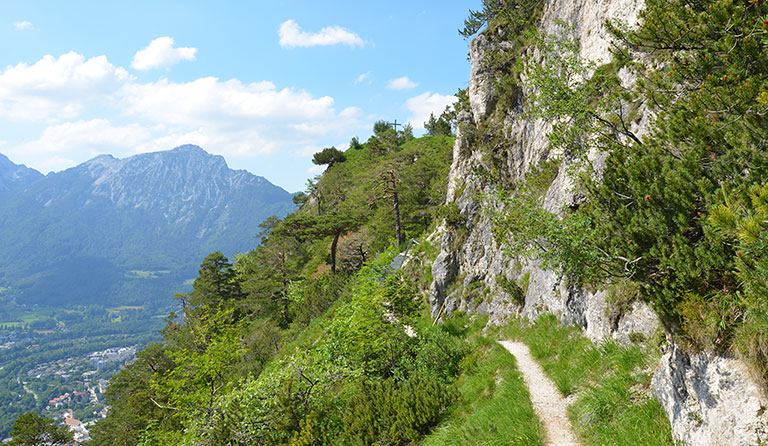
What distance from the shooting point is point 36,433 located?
2688cm

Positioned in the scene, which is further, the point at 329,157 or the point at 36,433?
the point at 329,157

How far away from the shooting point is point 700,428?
180 inches

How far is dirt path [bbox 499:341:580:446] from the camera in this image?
21.8 feet

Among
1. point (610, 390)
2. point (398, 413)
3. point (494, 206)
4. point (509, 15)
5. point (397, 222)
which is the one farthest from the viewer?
point (397, 222)

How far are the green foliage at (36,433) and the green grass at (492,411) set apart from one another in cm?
3437

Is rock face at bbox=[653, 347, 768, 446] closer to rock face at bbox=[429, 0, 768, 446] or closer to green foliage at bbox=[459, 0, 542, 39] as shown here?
rock face at bbox=[429, 0, 768, 446]

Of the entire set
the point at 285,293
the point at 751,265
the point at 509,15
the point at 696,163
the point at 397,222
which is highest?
the point at 509,15

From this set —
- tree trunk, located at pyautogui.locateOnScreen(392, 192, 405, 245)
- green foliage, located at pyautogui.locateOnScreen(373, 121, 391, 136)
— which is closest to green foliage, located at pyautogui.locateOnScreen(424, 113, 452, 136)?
green foliage, located at pyautogui.locateOnScreen(373, 121, 391, 136)

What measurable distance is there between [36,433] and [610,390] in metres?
39.1

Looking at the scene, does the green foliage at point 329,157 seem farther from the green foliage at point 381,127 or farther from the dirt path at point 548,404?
the dirt path at point 548,404

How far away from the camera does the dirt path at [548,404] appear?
261 inches

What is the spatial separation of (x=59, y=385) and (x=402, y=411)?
263 meters

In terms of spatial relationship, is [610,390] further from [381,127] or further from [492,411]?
[381,127]

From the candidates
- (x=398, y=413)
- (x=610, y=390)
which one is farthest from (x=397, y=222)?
(x=610, y=390)
